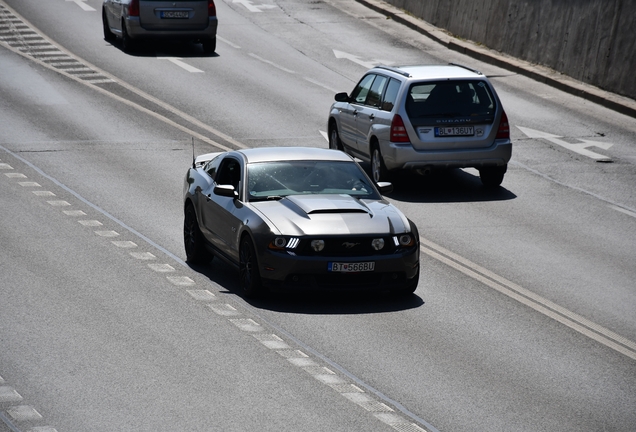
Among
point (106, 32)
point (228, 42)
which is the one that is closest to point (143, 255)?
point (106, 32)

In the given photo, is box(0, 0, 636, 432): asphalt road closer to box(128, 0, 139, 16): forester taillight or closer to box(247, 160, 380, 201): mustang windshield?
box(247, 160, 380, 201): mustang windshield

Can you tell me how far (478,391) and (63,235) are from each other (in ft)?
23.0

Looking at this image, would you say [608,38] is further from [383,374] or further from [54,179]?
[383,374]

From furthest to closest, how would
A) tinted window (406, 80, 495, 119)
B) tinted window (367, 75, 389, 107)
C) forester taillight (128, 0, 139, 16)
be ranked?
forester taillight (128, 0, 139, 16) → tinted window (367, 75, 389, 107) → tinted window (406, 80, 495, 119)

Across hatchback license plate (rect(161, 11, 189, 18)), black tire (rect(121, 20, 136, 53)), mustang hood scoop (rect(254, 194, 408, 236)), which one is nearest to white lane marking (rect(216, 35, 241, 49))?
hatchback license plate (rect(161, 11, 189, 18))

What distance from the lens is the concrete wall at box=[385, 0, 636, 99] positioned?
26500mm

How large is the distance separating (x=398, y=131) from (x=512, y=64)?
1338cm

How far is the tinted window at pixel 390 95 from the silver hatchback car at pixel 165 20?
12.8 metres

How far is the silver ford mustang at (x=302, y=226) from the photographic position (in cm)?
1145

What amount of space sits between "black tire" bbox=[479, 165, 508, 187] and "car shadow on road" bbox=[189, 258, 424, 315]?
6.24 meters

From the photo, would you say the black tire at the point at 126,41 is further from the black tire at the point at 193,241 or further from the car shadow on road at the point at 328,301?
the car shadow on road at the point at 328,301

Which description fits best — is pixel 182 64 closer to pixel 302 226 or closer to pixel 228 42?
pixel 228 42

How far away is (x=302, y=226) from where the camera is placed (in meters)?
11.5

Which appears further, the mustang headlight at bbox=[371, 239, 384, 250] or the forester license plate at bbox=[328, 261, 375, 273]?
the mustang headlight at bbox=[371, 239, 384, 250]
